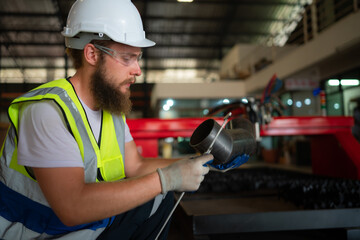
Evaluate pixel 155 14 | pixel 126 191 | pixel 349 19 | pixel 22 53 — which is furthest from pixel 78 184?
pixel 22 53

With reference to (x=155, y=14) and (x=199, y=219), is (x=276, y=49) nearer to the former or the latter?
(x=155, y=14)

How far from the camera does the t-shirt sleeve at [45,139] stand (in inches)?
37.9

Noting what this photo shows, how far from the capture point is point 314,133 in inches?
135

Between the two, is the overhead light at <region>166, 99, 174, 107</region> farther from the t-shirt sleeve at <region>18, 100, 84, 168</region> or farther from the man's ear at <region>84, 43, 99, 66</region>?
the t-shirt sleeve at <region>18, 100, 84, 168</region>

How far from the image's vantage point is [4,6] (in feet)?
43.4

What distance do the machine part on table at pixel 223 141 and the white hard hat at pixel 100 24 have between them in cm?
51

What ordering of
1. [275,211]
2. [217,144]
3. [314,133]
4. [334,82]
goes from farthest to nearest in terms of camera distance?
[334,82] < [314,133] < [275,211] < [217,144]

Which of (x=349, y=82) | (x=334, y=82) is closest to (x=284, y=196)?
(x=349, y=82)

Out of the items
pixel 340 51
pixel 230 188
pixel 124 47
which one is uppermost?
pixel 340 51

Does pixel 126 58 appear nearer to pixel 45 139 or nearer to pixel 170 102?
pixel 45 139

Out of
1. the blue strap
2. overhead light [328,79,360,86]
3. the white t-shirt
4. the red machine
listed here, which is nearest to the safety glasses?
the white t-shirt

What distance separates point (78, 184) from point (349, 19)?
21.7 feet

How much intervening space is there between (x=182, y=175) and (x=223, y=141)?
262 millimetres

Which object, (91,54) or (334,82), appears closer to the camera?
(91,54)
